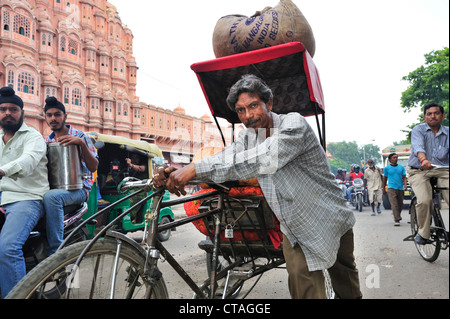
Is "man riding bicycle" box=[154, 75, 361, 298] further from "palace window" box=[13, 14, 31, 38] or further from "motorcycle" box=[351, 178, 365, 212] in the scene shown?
"palace window" box=[13, 14, 31, 38]

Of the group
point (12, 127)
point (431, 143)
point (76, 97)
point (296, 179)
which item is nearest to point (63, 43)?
point (76, 97)

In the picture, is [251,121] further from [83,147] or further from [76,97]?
[76,97]

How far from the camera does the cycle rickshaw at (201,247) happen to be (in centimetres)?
139

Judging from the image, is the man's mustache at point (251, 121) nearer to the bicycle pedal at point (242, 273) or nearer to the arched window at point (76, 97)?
the bicycle pedal at point (242, 273)

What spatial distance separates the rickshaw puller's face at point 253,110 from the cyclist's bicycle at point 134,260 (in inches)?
16.9

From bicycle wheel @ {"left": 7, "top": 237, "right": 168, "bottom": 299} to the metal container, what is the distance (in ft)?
4.89

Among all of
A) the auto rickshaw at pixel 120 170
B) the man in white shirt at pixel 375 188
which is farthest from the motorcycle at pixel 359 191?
the auto rickshaw at pixel 120 170

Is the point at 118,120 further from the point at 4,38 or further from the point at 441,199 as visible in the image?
the point at 441,199

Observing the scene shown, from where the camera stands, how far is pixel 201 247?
248 centimetres

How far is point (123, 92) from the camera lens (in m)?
28.2

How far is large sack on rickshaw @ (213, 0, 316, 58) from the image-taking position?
10.3ft
